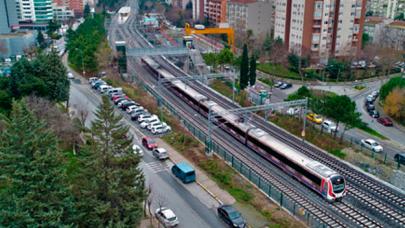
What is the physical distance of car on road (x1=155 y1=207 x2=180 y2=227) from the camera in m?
24.7

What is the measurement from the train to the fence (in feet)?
7.38

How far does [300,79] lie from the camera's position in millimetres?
66625

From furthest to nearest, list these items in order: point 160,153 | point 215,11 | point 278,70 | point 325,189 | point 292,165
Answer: point 215,11
point 278,70
point 160,153
point 292,165
point 325,189

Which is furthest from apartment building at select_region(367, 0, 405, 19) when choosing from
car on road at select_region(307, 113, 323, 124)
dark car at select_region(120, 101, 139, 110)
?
dark car at select_region(120, 101, 139, 110)

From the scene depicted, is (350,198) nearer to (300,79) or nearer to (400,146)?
(400,146)

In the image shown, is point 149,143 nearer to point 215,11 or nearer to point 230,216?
point 230,216

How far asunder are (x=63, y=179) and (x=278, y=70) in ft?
187

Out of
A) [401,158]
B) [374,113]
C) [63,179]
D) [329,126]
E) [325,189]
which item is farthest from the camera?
[374,113]

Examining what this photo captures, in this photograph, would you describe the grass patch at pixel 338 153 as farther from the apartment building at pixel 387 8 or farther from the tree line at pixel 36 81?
the apartment building at pixel 387 8

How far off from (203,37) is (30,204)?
301 feet

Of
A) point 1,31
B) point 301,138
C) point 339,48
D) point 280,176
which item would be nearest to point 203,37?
point 339,48

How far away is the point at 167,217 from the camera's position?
2478 cm

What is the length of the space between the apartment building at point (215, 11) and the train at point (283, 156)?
6438 centimetres

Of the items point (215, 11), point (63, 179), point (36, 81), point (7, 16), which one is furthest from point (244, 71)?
point (7, 16)
